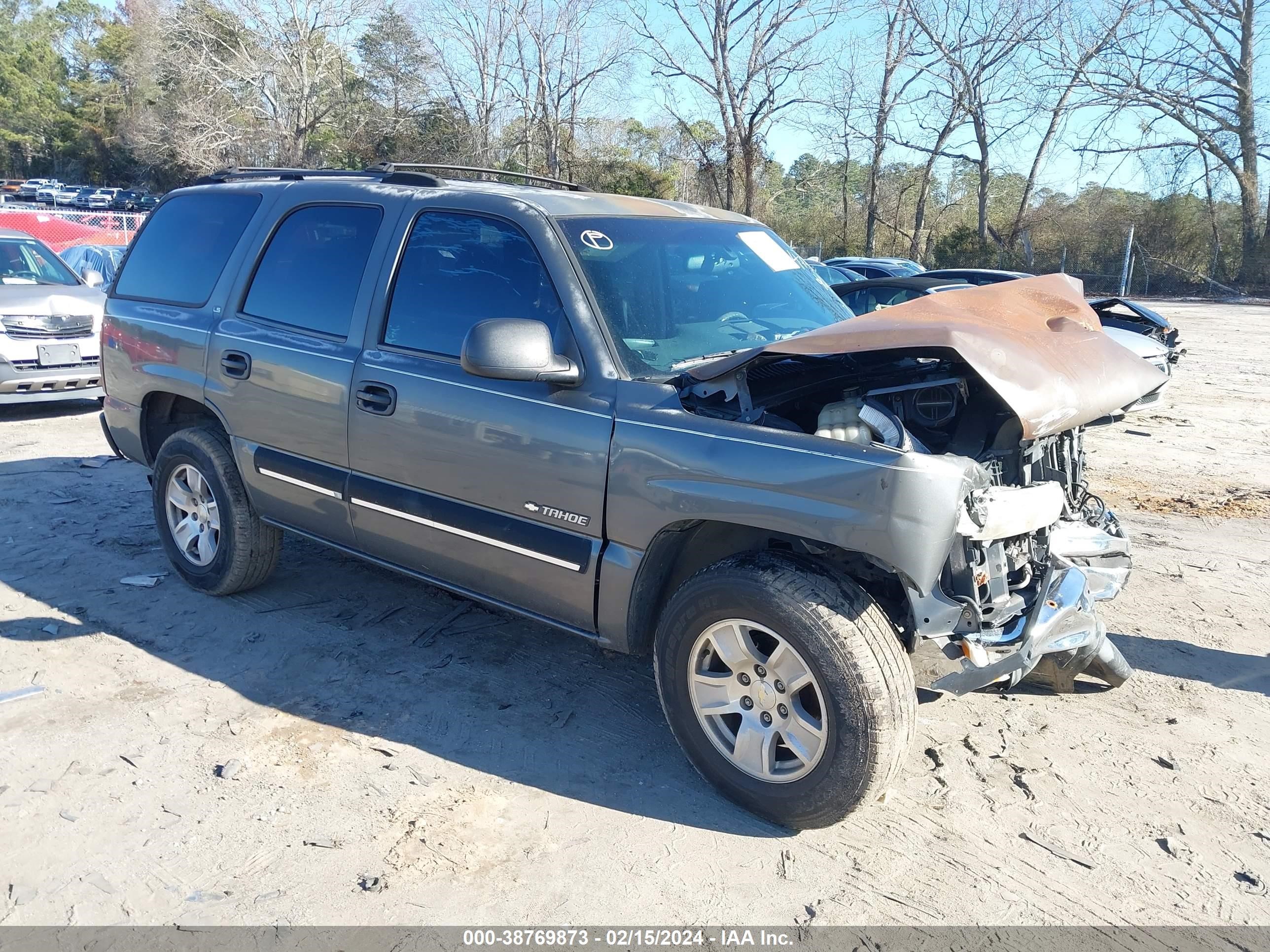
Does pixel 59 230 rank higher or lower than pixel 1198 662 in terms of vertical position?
higher

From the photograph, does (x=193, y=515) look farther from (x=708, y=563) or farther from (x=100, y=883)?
(x=708, y=563)

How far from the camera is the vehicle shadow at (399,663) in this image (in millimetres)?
3502

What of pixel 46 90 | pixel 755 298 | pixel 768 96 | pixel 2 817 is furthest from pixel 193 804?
pixel 46 90

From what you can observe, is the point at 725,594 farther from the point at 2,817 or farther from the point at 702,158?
the point at 702,158

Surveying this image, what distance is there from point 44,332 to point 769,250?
7929 mm

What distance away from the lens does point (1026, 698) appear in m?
4.04

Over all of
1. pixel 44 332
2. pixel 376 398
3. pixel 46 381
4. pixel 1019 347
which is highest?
pixel 1019 347

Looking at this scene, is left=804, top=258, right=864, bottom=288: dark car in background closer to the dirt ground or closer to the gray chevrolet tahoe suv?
the dirt ground

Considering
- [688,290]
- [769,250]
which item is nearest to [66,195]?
[769,250]

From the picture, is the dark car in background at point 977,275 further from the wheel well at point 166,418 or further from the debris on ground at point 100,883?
the debris on ground at point 100,883

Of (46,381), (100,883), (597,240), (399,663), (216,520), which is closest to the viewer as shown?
(100,883)

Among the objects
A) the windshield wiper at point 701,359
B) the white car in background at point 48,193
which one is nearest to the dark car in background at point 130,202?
the white car in background at point 48,193

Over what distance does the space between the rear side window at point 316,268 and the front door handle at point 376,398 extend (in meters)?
0.32

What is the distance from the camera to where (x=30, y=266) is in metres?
10.1
